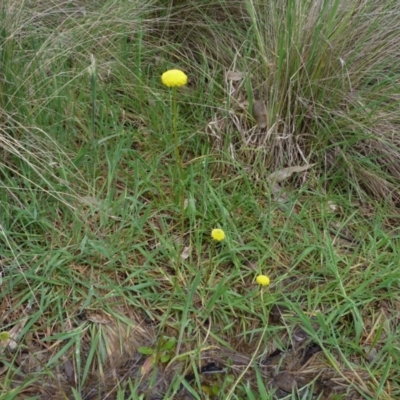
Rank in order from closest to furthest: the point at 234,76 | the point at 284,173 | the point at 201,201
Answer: the point at 201,201 → the point at 284,173 → the point at 234,76

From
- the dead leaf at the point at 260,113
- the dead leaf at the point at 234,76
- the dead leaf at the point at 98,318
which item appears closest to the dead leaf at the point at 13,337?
the dead leaf at the point at 98,318

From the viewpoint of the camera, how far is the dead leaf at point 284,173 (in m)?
2.12

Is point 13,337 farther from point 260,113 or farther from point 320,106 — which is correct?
point 320,106

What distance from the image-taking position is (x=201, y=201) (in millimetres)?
1992

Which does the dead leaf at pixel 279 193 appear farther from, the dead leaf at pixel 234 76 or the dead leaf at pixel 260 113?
the dead leaf at pixel 234 76

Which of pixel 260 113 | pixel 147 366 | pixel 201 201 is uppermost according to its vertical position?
pixel 260 113

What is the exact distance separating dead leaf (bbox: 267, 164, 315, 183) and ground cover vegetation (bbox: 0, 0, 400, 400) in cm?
2

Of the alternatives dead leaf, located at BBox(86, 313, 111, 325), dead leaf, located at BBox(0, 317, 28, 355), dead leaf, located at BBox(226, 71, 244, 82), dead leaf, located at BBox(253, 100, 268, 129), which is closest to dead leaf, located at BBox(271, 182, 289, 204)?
dead leaf, located at BBox(253, 100, 268, 129)

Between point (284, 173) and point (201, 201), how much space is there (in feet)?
1.17

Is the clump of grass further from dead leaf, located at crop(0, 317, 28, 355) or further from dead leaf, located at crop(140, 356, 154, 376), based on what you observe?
dead leaf, located at crop(0, 317, 28, 355)

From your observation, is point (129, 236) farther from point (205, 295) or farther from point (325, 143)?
point (325, 143)

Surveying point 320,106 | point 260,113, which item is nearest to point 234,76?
point 260,113

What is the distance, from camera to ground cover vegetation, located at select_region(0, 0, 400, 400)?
62.9 inches

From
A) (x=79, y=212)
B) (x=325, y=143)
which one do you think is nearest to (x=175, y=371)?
(x=79, y=212)
